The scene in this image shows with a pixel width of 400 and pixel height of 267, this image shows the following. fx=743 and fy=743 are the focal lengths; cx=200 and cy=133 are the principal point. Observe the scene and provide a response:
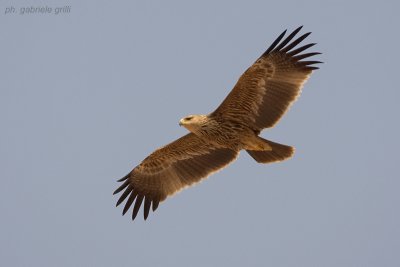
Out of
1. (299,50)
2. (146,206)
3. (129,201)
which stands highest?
(299,50)

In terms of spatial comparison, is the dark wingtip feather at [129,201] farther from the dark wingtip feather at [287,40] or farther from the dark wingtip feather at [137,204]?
the dark wingtip feather at [287,40]

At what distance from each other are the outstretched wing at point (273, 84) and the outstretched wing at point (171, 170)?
1322 mm

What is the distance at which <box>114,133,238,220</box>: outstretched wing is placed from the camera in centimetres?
1572

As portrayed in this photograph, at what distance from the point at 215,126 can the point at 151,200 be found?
7.29ft

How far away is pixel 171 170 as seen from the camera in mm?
15984

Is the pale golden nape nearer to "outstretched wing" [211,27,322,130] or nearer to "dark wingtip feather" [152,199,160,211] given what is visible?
"outstretched wing" [211,27,322,130]

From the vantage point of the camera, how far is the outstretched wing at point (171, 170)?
51.6 ft

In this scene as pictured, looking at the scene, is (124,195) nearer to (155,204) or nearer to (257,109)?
(155,204)

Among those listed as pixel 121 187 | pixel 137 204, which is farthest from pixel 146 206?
pixel 121 187

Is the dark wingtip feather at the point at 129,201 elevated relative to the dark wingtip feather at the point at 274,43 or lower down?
lower down

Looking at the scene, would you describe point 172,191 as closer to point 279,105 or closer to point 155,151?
point 155,151

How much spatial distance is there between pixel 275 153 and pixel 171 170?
242cm

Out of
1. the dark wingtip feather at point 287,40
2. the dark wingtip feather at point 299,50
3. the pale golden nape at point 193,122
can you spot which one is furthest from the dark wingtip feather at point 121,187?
the dark wingtip feather at point 299,50

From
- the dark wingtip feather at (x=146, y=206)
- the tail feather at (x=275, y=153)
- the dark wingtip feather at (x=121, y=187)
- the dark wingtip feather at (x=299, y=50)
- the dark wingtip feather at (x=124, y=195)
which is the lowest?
the dark wingtip feather at (x=146, y=206)
